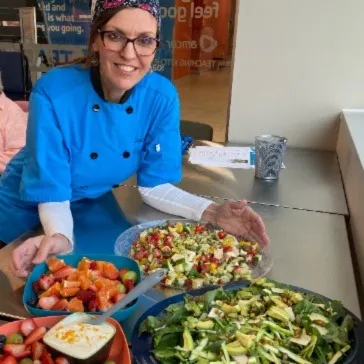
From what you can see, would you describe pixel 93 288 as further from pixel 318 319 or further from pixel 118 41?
pixel 118 41

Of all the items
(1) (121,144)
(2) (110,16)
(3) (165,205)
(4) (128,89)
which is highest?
(2) (110,16)

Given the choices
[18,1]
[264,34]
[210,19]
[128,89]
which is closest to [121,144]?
[128,89]

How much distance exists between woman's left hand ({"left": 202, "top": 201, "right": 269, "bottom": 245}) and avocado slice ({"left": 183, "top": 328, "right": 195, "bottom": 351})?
506 millimetres

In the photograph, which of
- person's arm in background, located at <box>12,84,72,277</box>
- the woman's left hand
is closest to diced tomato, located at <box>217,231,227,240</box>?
the woman's left hand

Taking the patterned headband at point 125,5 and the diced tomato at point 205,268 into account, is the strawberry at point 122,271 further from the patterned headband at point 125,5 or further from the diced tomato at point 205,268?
the patterned headband at point 125,5

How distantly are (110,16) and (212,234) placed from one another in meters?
0.62

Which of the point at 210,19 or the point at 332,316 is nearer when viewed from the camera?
the point at 332,316

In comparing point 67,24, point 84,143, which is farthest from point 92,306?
point 67,24

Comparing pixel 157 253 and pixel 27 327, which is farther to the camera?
pixel 157 253

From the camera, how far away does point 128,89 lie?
1350mm

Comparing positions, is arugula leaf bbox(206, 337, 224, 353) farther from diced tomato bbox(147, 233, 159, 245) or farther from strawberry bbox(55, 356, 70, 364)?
diced tomato bbox(147, 233, 159, 245)

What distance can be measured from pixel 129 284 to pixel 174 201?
21.3 inches

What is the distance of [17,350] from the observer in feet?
2.48

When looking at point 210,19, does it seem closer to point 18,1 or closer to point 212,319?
point 18,1
